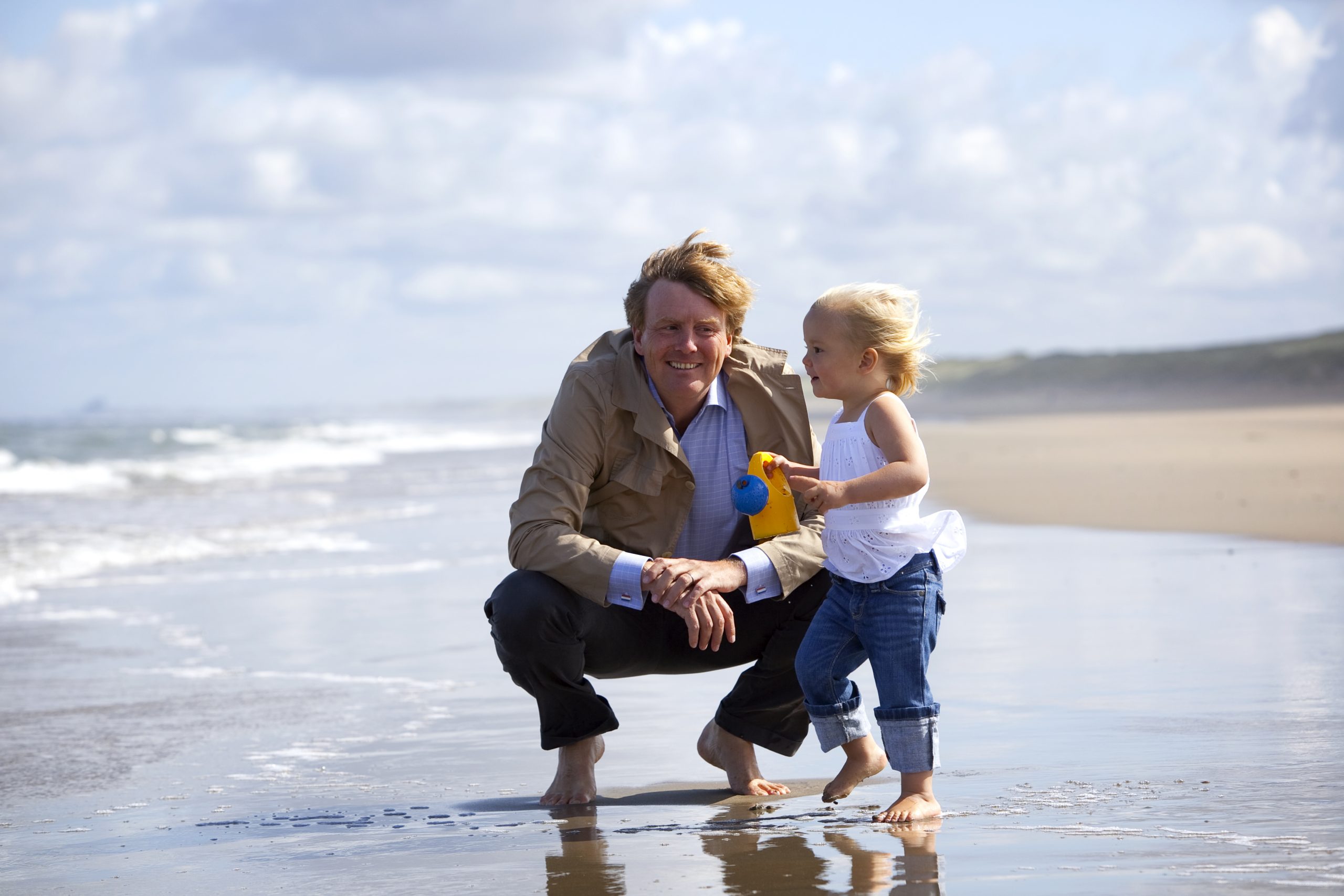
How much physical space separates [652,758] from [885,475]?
1.24 m

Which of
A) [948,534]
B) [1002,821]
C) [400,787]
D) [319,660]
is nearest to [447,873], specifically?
[400,787]

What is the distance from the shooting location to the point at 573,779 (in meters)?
3.46

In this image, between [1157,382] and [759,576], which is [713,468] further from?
[1157,382]

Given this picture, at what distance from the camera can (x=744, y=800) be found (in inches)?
134

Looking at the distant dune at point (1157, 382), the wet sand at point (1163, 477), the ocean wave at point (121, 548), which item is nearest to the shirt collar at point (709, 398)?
the wet sand at point (1163, 477)

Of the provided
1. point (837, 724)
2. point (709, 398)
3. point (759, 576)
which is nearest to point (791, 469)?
point (759, 576)

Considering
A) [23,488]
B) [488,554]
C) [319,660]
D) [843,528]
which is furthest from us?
[23,488]

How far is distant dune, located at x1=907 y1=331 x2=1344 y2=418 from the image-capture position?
1634 inches

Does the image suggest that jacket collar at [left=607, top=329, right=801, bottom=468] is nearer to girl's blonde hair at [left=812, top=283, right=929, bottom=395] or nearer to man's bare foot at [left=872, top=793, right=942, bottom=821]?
girl's blonde hair at [left=812, top=283, right=929, bottom=395]

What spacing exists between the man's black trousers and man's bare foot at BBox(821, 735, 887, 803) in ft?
1.12

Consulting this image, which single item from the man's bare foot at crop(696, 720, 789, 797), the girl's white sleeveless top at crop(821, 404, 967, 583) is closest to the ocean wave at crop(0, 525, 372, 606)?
the man's bare foot at crop(696, 720, 789, 797)

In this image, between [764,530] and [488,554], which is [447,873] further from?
[488,554]

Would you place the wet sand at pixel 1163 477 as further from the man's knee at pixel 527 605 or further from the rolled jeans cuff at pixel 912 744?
the man's knee at pixel 527 605

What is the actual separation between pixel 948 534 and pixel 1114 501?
806 centimetres
